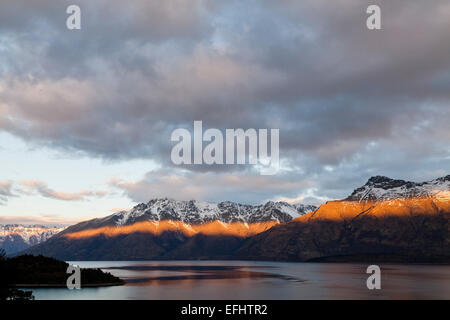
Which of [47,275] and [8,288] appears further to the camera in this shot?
[47,275]

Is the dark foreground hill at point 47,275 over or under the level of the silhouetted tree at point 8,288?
under

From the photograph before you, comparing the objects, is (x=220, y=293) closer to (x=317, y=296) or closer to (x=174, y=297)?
(x=174, y=297)

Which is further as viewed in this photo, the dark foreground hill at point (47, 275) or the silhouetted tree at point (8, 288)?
the dark foreground hill at point (47, 275)

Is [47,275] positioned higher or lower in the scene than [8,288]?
lower

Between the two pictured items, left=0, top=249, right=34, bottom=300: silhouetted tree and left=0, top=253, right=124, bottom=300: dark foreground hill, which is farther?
left=0, top=253, right=124, bottom=300: dark foreground hill

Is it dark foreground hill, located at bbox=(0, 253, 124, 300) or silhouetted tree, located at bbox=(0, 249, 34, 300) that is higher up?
silhouetted tree, located at bbox=(0, 249, 34, 300)
